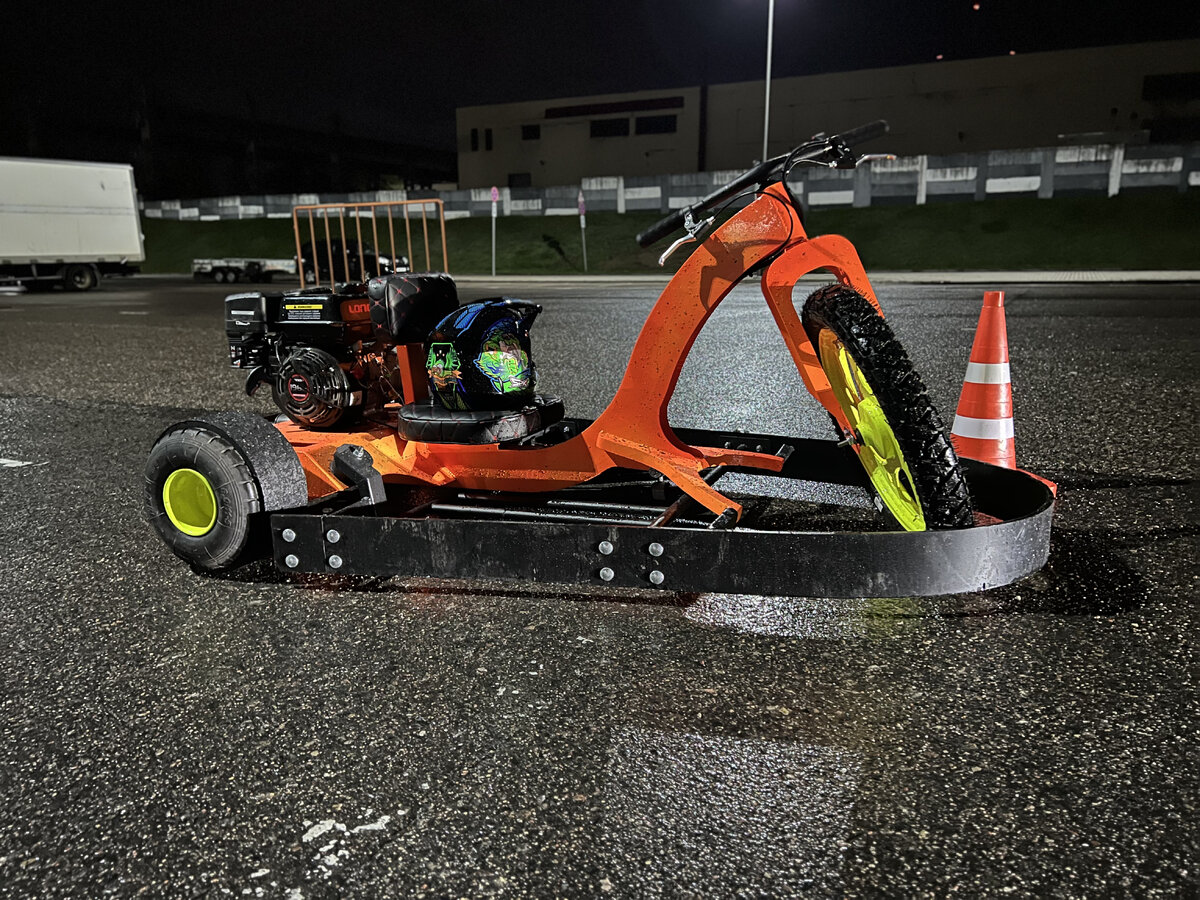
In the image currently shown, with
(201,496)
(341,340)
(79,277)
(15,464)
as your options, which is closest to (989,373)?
(341,340)

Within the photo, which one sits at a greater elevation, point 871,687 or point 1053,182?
point 1053,182

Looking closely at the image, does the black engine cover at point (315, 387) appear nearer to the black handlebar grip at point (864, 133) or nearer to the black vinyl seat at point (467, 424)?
the black vinyl seat at point (467, 424)

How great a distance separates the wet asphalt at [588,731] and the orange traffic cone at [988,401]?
0.50m

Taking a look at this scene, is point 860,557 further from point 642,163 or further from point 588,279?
point 642,163

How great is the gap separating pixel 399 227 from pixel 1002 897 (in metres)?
25.6

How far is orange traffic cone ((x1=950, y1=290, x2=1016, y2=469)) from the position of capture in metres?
4.19

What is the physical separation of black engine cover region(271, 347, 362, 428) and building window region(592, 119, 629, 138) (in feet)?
175

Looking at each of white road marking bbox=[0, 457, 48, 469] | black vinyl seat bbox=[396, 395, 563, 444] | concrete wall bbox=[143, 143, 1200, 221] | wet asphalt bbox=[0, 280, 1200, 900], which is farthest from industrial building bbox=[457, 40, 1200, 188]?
white road marking bbox=[0, 457, 48, 469]

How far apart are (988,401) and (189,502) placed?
3522 millimetres

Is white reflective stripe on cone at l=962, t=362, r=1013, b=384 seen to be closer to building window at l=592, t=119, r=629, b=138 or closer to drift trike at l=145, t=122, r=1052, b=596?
drift trike at l=145, t=122, r=1052, b=596

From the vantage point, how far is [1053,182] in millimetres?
31984

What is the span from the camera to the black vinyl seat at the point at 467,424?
3.53 meters

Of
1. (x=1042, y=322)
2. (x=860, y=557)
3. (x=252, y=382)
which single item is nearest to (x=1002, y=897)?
(x=860, y=557)

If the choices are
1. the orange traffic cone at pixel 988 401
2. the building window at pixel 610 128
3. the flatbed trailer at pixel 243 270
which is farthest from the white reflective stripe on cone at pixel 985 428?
the building window at pixel 610 128
